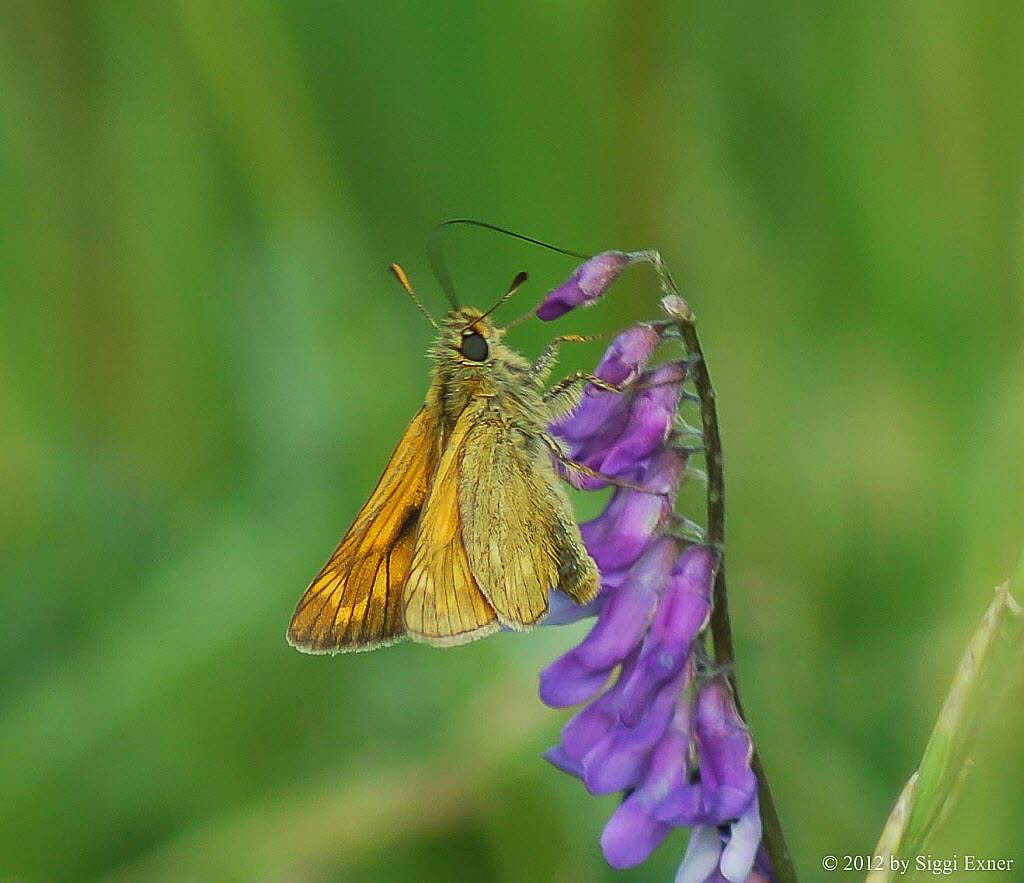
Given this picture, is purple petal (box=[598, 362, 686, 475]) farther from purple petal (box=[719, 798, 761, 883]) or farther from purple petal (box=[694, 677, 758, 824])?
purple petal (box=[719, 798, 761, 883])

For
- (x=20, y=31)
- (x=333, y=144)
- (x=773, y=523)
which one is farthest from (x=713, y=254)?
(x=20, y=31)

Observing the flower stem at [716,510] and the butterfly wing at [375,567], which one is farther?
the butterfly wing at [375,567]

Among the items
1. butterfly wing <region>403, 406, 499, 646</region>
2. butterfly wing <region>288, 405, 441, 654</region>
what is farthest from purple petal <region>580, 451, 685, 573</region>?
butterfly wing <region>288, 405, 441, 654</region>

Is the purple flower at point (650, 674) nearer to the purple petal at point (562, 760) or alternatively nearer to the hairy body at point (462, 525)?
the purple petal at point (562, 760)

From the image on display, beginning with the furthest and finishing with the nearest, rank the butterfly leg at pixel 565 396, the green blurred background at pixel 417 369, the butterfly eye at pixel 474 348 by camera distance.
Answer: the green blurred background at pixel 417 369, the butterfly eye at pixel 474 348, the butterfly leg at pixel 565 396

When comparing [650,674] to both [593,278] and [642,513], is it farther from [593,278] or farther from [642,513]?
[593,278]

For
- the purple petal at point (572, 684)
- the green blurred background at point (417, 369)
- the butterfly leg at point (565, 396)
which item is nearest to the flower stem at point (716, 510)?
the purple petal at point (572, 684)

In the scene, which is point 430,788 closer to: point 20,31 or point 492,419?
point 492,419
